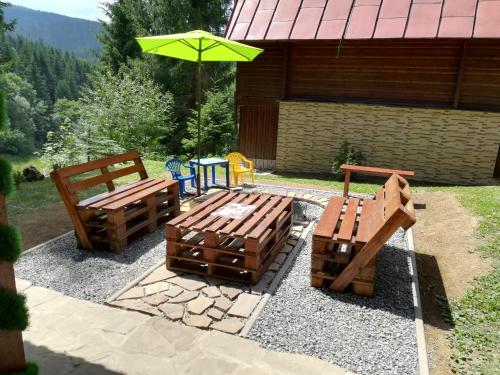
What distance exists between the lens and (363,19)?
38.8 feet

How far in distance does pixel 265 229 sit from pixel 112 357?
2.42 metres

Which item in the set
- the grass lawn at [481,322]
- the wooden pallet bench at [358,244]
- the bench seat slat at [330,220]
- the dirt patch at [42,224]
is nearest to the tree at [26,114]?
the dirt patch at [42,224]

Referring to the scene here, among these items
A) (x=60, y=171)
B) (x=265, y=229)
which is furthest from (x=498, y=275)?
(x=60, y=171)

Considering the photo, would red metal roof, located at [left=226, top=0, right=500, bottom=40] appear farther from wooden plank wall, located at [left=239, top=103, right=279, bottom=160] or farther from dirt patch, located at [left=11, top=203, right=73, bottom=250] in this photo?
dirt patch, located at [left=11, top=203, right=73, bottom=250]

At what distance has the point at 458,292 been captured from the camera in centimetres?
480

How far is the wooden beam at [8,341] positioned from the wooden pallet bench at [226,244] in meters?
2.46

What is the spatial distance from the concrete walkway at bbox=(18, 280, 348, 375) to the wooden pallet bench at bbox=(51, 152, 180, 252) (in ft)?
5.30

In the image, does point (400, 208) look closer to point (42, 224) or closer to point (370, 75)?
point (42, 224)

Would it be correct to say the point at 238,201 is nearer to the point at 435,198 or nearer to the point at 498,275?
the point at 498,275

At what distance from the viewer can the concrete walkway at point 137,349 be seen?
3236 millimetres

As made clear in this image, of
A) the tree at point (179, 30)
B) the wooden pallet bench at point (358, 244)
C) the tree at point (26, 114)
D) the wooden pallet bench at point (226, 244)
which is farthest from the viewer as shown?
the tree at point (26, 114)

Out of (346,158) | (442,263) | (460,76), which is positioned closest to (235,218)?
(442,263)

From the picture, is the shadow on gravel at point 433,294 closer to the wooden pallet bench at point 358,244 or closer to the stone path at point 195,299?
the wooden pallet bench at point 358,244

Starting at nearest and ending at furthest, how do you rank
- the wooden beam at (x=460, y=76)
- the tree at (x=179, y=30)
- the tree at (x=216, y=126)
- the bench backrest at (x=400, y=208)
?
the bench backrest at (x=400, y=208) → the wooden beam at (x=460, y=76) → the tree at (x=216, y=126) → the tree at (x=179, y=30)
